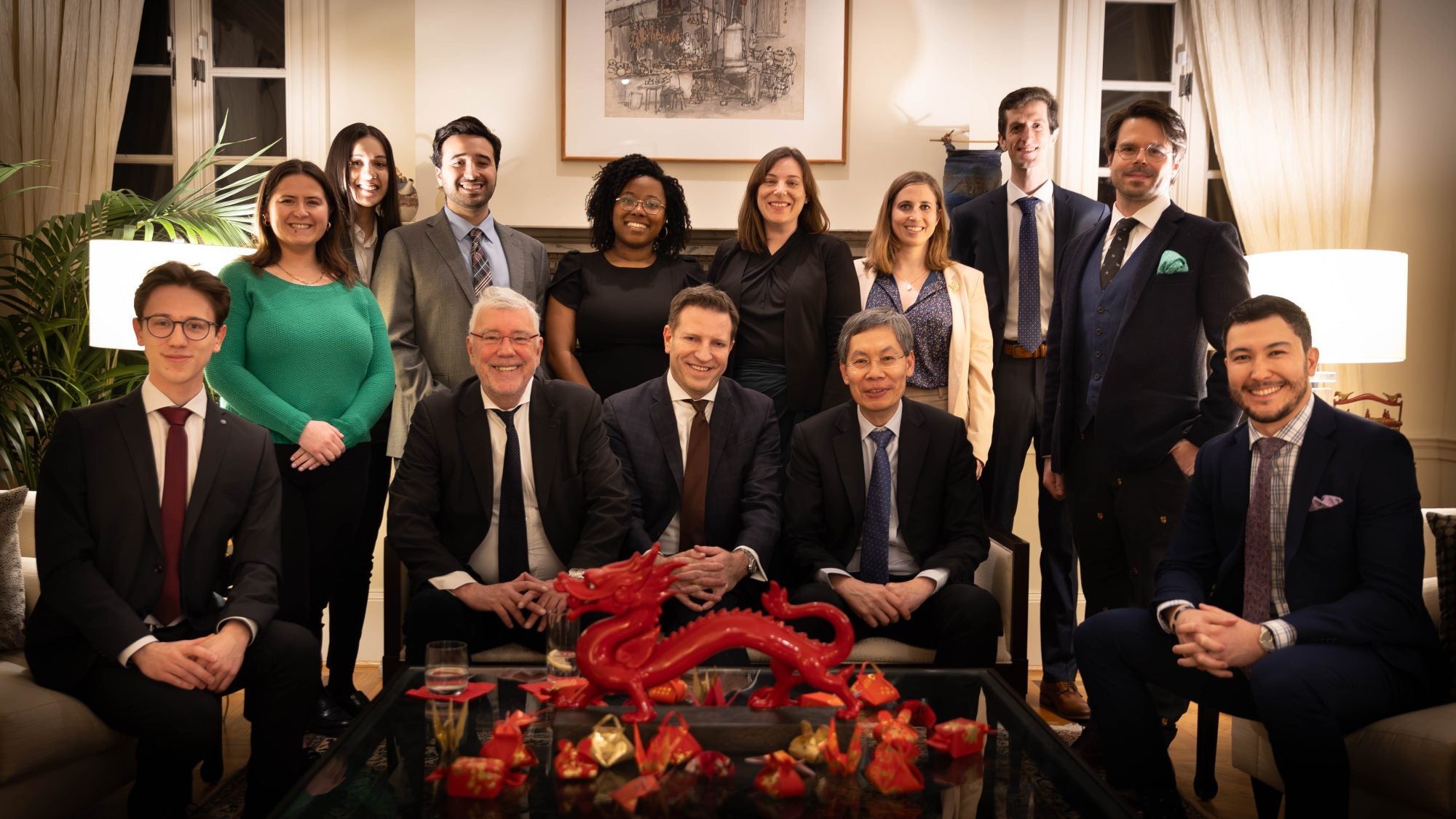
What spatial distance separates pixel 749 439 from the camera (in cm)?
316

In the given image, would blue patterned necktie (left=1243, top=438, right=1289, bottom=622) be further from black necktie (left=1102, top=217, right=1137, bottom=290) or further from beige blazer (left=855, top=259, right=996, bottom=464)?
beige blazer (left=855, top=259, right=996, bottom=464)

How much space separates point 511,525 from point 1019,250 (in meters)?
1.96

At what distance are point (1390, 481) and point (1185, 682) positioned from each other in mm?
606

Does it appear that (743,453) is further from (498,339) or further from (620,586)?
(620,586)

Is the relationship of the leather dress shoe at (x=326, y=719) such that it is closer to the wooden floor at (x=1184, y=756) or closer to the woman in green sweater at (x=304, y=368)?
the wooden floor at (x=1184, y=756)

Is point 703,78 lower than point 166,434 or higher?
higher

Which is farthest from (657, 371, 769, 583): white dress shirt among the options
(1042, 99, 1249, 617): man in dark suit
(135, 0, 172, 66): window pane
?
(135, 0, 172, 66): window pane

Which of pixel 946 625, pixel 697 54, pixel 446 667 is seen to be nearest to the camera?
pixel 446 667

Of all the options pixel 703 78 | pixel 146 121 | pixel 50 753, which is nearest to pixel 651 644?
pixel 50 753

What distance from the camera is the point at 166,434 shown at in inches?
98.3

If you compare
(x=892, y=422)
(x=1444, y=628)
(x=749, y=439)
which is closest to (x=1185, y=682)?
(x=1444, y=628)

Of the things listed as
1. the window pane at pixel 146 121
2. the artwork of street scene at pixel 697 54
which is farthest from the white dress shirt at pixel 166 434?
the window pane at pixel 146 121

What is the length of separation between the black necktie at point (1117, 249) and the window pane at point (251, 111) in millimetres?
3465

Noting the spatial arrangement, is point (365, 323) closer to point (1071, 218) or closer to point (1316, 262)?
point (1071, 218)
